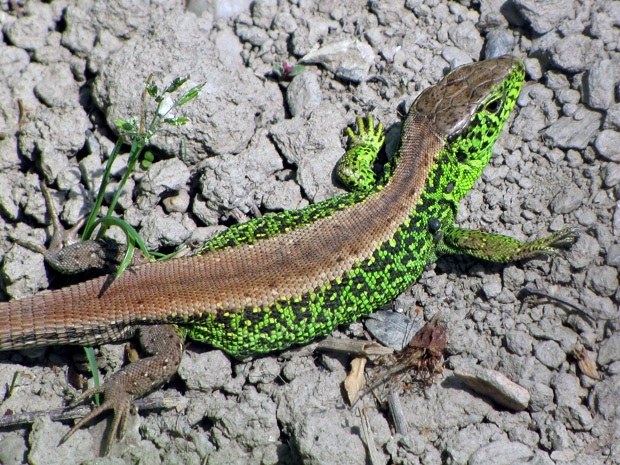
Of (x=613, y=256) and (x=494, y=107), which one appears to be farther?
(x=494, y=107)

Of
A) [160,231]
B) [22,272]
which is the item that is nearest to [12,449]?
[22,272]

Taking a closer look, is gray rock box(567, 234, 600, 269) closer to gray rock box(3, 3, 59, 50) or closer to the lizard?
the lizard

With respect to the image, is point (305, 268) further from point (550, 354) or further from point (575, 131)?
point (575, 131)

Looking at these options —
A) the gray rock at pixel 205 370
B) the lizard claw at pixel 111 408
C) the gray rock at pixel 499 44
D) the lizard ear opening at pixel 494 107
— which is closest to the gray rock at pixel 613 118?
the lizard ear opening at pixel 494 107

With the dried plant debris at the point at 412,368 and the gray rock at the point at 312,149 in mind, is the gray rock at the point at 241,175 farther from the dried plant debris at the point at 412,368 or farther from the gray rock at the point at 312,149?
the dried plant debris at the point at 412,368

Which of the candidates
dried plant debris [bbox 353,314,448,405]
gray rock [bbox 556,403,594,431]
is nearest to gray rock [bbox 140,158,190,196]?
dried plant debris [bbox 353,314,448,405]

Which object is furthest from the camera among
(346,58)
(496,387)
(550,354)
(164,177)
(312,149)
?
(346,58)

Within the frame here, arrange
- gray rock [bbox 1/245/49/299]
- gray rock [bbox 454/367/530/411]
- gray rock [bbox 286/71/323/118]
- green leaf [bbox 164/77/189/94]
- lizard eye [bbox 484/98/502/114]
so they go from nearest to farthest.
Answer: green leaf [bbox 164/77/189/94] → gray rock [bbox 454/367/530/411] → gray rock [bbox 1/245/49/299] → lizard eye [bbox 484/98/502/114] → gray rock [bbox 286/71/323/118]
